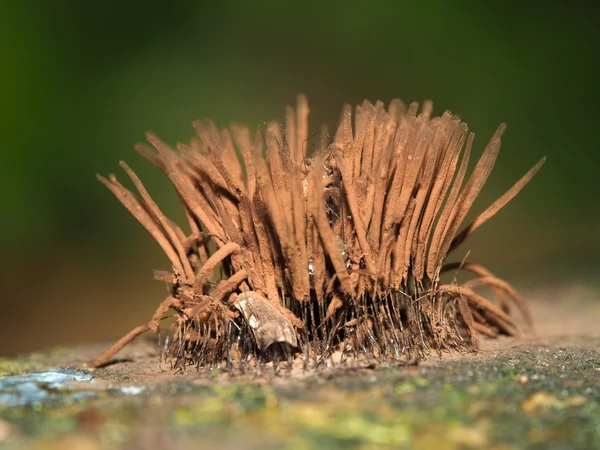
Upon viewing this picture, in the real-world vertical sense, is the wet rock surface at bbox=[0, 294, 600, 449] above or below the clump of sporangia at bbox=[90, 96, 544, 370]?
below

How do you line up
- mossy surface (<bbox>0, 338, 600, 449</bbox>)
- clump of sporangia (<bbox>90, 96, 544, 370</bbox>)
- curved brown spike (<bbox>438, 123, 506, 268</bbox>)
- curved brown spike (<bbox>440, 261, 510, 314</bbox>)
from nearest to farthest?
mossy surface (<bbox>0, 338, 600, 449</bbox>)
clump of sporangia (<bbox>90, 96, 544, 370</bbox>)
curved brown spike (<bbox>438, 123, 506, 268</bbox>)
curved brown spike (<bbox>440, 261, 510, 314</bbox>)

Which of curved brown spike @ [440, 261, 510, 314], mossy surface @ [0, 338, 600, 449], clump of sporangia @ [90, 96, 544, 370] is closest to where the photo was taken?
mossy surface @ [0, 338, 600, 449]

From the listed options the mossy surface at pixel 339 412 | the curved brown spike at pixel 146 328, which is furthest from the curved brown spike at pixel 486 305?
the curved brown spike at pixel 146 328

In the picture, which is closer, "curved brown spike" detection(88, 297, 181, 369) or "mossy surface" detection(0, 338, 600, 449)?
"mossy surface" detection(0, 338, 600, 449)

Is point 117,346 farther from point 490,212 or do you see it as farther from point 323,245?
point 490,212

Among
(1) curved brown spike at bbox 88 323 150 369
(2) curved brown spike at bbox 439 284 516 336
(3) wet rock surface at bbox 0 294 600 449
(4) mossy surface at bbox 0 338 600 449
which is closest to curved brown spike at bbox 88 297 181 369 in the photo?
(1) curved brown spike at bbox 88 323 150 369

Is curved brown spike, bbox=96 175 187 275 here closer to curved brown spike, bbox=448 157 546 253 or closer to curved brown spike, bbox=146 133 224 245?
curved brown spike, bbox=146 133 224 245

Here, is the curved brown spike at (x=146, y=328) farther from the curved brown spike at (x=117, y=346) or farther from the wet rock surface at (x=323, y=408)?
the wet rock surface at (x=323, y=408)

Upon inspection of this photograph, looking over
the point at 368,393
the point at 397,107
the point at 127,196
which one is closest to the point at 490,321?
the point at 397,107
